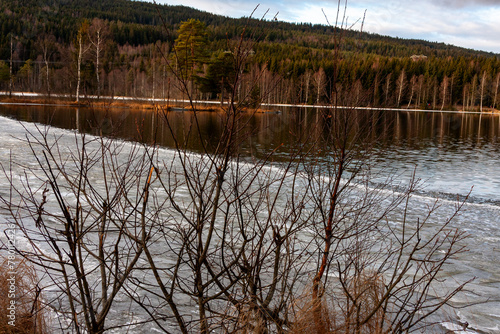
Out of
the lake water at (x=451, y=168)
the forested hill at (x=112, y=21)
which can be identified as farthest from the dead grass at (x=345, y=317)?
the forested hill at (x=112, y=21)

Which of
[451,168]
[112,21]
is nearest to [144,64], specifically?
[112,21]

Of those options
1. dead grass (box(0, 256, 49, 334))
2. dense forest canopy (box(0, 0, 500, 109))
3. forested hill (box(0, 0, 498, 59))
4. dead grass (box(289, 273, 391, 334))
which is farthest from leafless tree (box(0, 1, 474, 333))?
forested hill (box(0, 0, 498, 59))

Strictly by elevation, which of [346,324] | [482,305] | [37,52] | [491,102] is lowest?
[482,305]

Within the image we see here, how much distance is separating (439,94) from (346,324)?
246 feet

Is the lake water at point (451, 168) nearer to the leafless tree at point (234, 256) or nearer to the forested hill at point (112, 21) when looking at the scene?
the leafless tree at point (234, 256)

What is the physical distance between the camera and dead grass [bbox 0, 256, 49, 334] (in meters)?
2.29

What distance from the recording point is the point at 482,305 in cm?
374

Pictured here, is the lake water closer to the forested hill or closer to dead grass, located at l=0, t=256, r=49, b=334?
dead grass, located at l=0, t=256, r=49, b=334

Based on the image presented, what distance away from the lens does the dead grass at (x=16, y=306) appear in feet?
7.52

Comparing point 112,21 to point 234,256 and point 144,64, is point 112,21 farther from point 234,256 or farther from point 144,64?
point 234,256

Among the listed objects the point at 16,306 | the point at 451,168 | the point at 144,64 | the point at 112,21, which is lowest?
the point at 451,168

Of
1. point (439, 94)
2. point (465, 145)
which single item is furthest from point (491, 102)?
point (465, 145)

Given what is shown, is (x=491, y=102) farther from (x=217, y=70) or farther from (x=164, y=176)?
(x=164, y=176)

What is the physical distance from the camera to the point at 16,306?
8.07ft
